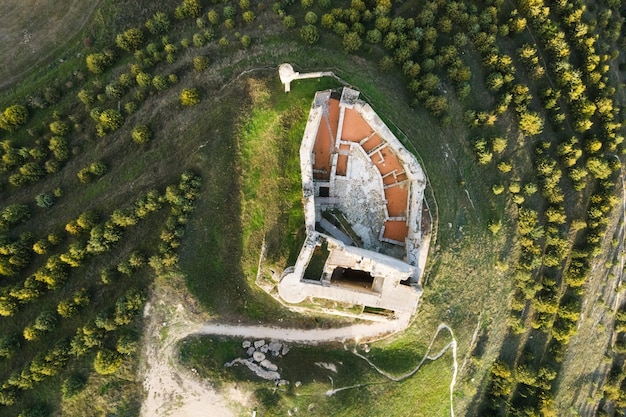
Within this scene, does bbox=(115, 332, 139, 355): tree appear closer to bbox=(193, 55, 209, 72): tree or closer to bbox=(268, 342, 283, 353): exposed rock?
bbox=(268, 342, 283, 353): exposed rock

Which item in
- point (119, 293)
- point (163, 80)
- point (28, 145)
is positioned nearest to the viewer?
point (119, 293)

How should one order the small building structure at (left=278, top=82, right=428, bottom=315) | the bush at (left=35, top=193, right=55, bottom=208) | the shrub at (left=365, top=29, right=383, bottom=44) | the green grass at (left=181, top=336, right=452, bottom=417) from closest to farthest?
1. the small building structure at (left=278, top=82, right=428, bottom=315)
2. the green grass at (left=181, top=336, right=452, bottom=417)
3. the shrub at (left=365, top=29, right=383, bottom=44)
4. the bush at (left=35, top=193, right=55, bottom=208)

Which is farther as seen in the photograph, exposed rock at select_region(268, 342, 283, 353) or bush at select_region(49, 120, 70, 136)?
bush at select_region(49, 120, 70, 136)

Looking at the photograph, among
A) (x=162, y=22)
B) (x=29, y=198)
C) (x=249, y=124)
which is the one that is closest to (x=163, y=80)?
(x=162, y=22)

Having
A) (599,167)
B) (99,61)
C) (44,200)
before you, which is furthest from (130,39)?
(599,167)

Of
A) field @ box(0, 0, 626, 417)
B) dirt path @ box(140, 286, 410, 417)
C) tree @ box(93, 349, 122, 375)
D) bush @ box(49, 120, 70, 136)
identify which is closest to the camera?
tree @ box(93, 349, 122, 375)

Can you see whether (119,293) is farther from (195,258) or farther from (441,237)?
A: (441,237)

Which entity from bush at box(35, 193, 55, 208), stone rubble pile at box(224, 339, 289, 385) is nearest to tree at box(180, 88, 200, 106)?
bush at box(35, 193, 55, 208)
